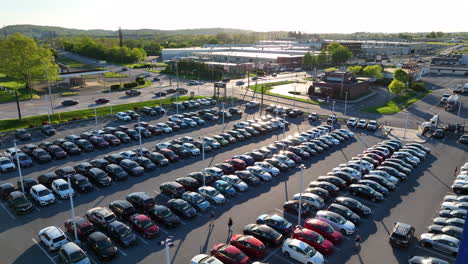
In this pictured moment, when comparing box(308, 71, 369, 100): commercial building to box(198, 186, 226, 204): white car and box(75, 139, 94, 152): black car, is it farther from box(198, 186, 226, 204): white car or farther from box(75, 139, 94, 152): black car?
box(75, 139, 94, 152): black car

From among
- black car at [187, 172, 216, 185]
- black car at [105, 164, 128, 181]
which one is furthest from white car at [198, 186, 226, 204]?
black car at [105, 164, 128, 181]

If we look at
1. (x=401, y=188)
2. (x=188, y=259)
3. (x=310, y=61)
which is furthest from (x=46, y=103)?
(x=310, y=61)

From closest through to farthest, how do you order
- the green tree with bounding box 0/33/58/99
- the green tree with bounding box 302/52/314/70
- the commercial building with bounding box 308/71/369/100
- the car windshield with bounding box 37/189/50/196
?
the car windshield with bounding box 37/189/50/196 < the green tree with bounding box 0/33/58/99 < the commercial building with bounding box 308/71/369/100 < the green tree with bounding box 302/52/314/70

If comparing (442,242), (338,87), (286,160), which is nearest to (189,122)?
(286,160)

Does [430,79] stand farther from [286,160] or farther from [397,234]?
[397,234]

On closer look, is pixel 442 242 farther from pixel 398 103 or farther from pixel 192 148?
pixel 398 103
